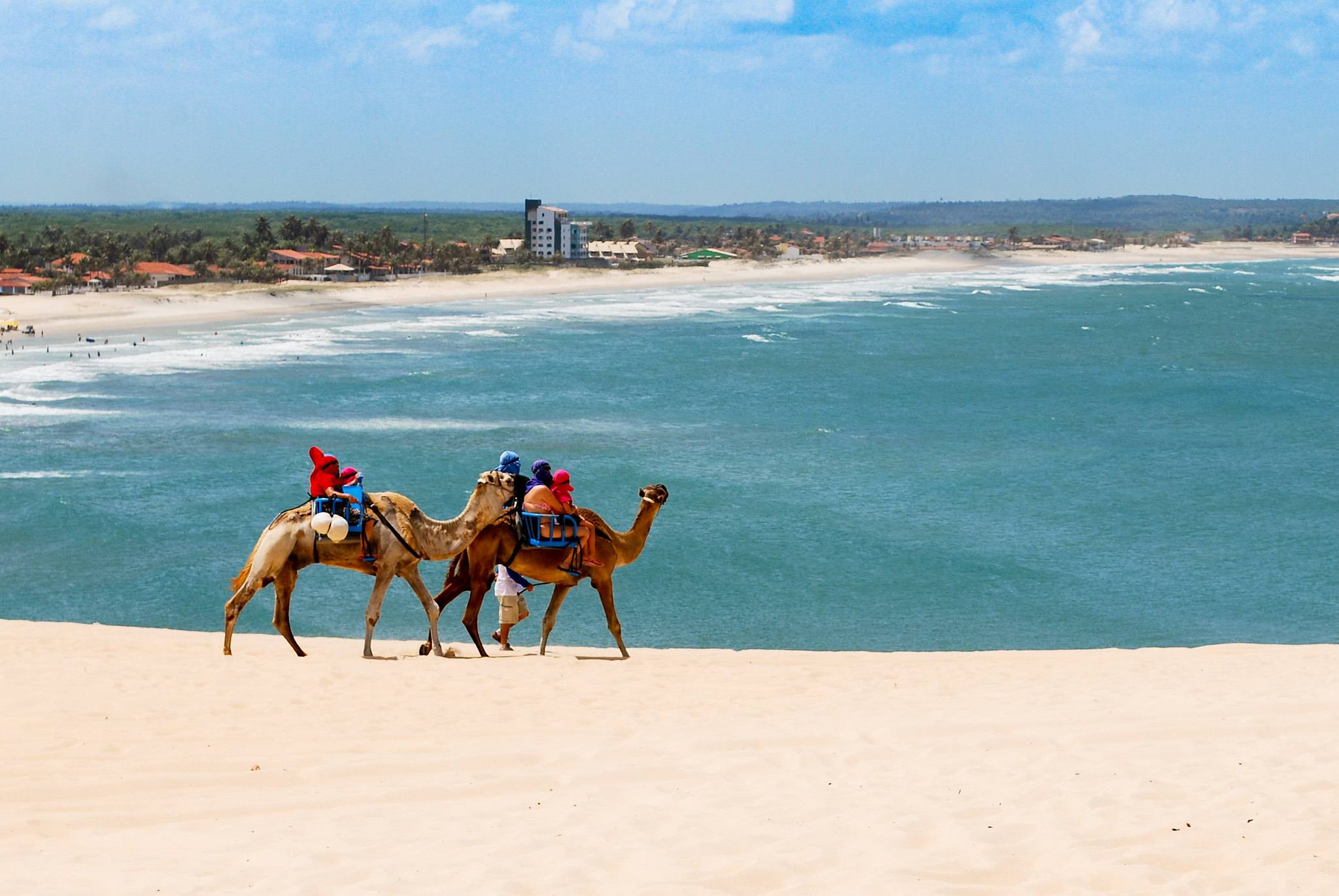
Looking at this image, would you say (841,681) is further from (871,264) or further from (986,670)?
(871,264)

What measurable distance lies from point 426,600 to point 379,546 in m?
→ 0.78

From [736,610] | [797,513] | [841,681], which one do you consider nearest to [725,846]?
[841,681]

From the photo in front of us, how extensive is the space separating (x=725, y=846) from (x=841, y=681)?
20.3 feet

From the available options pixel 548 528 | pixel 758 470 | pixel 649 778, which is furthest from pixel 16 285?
pixel 649 778

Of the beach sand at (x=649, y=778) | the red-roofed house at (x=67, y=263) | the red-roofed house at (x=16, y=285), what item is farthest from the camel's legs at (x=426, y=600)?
the red-roofed house at (x=67, y=263)

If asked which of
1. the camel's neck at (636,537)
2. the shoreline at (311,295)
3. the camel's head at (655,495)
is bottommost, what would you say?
the shoreline at (311,295)

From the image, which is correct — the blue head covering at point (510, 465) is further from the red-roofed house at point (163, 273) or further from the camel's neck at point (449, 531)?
the red-roofed house at point (163, 273)

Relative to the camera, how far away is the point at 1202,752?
32.1ft

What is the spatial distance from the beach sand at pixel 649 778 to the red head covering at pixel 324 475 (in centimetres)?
183

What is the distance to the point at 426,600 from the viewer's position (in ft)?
47.0

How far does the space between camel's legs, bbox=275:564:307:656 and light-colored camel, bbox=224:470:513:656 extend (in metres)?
0.01

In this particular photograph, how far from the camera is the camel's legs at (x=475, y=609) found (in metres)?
14.6

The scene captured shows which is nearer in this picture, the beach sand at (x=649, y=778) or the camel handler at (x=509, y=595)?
the beach sand at (x=649, y=778)

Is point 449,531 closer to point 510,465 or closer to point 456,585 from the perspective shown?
point 456,585
